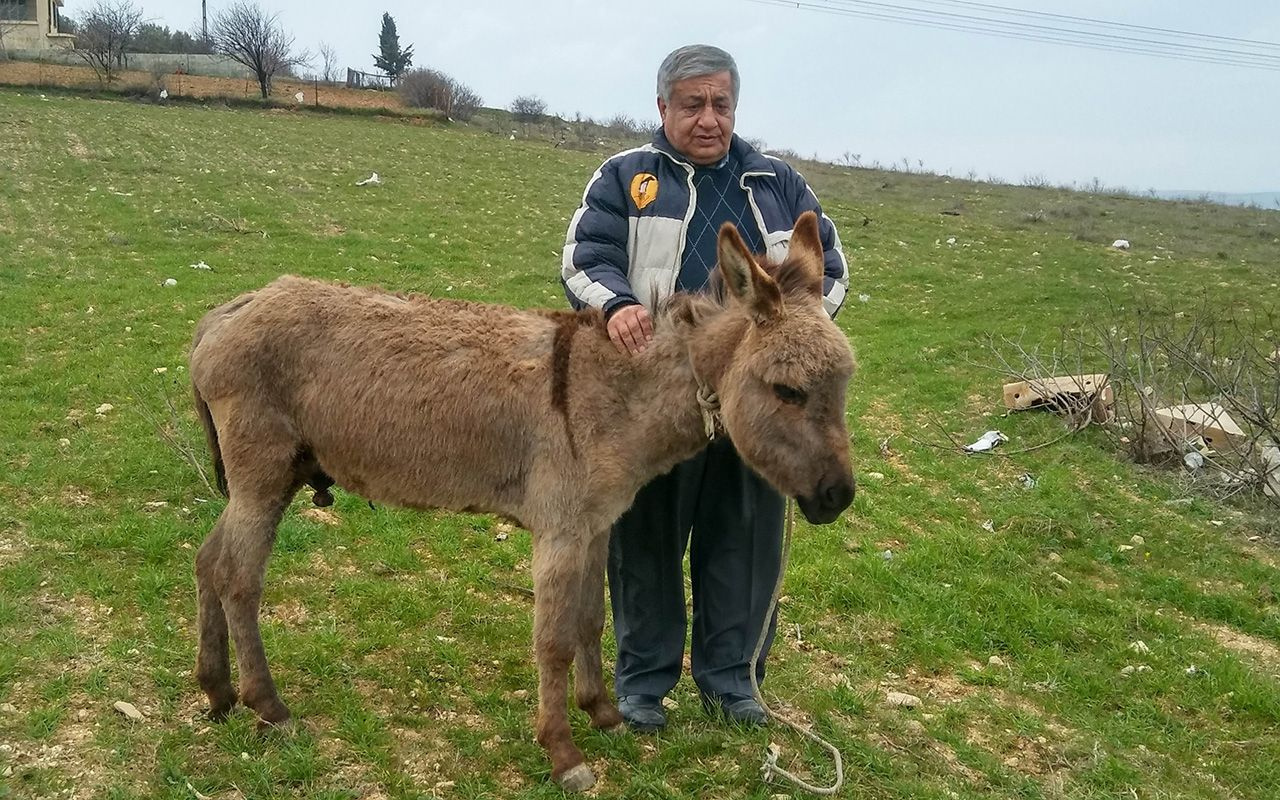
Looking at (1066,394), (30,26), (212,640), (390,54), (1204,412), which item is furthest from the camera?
(390,54)

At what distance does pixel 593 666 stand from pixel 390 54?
264 ft

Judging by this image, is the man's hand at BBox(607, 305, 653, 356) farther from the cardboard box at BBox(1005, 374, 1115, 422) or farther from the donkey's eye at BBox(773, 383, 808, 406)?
the cardboard box at BBox(1005, 374, 1115, 422)

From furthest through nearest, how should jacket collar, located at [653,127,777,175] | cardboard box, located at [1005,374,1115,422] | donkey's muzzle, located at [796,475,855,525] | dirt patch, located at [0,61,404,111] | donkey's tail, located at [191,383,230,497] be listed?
dirt patch, located at [0,61,404,111], cardboard box, located at [1005,374,1115,422], donkey's tail, located at [191,383,230,497], jacket collar, located at [653,127,777,175], donkey's muzzle, located at [796,475,855,525]

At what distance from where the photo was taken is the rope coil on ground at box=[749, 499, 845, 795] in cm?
374

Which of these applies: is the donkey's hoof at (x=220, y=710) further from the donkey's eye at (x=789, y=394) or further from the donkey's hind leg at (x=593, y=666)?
the donkey's eye at (x=789, y=394)

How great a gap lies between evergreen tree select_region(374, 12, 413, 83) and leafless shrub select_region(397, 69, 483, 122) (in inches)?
897

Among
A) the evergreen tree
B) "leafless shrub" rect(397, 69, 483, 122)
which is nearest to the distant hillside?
"leafless shrub" rect(397, 69, 483, 122)

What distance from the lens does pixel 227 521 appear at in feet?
13.0

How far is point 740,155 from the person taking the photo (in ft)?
13.4

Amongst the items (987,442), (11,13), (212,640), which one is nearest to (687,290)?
(212,640)

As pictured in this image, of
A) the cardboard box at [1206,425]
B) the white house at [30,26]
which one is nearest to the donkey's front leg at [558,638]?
the cardboard box at [1206,425]

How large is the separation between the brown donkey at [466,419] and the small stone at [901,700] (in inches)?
67.2

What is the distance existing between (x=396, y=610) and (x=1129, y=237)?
23686 millimetres

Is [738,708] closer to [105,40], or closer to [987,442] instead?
[987,442]
